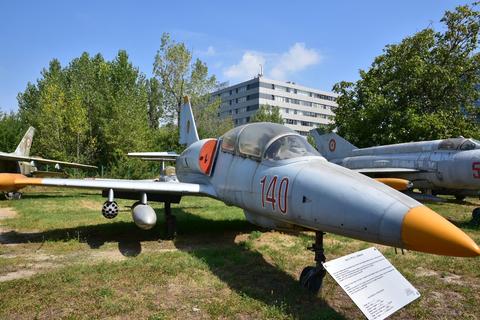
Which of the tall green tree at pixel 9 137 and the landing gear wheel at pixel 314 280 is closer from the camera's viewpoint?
the landing gear wheel at pixel 314 280

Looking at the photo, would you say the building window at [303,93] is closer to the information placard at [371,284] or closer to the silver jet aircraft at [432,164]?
the silver jet aircraft at [432,164]

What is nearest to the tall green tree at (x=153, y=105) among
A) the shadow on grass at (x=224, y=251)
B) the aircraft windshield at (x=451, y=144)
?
the shadow on grass at (x=224, y=251)

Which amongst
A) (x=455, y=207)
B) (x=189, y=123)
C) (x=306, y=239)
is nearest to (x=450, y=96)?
(x=455, y=207)

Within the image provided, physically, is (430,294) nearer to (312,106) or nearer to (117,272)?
(117,272)

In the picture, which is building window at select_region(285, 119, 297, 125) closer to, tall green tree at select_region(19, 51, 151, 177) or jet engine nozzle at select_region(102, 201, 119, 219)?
tall green tree at select_region(19, 51, 151, 177)

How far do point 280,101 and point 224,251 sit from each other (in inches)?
3406

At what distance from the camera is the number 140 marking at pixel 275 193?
5.12 metres

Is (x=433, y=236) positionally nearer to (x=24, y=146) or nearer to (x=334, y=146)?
(x=334, y=146)

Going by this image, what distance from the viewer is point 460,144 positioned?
1259cm

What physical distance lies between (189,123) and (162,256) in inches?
292

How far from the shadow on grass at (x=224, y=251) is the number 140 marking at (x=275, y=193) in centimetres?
111

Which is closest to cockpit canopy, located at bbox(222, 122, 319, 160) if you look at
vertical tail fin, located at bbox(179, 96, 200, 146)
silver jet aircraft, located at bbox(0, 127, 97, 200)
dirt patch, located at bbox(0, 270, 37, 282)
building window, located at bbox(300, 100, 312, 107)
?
dirt patch, located at bbox(0, 270, 37, 282)

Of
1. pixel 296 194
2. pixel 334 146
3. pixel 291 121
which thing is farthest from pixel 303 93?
pixel 296 194

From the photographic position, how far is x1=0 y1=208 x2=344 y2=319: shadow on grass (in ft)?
15.3
